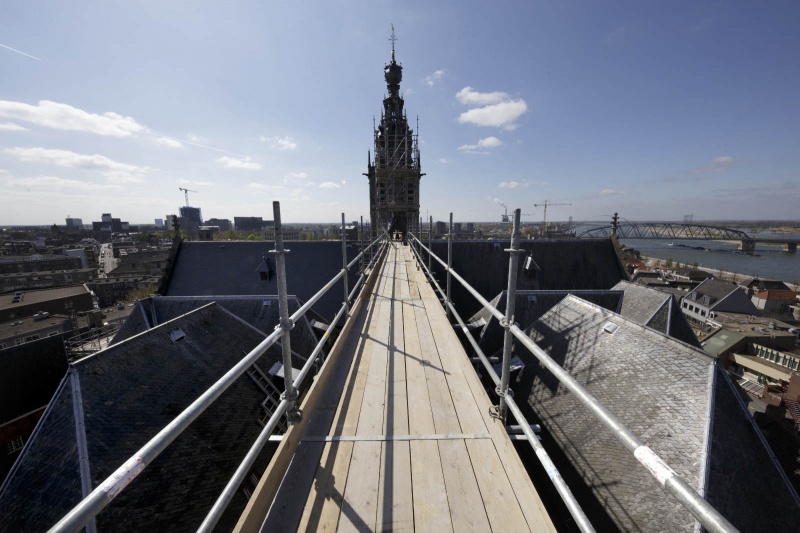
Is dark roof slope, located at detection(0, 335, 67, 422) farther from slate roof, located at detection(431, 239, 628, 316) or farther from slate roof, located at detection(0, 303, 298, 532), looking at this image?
slate roof, located at detection(431, 239, 628, 316)

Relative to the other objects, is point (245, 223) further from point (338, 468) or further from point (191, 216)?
point (338, 468)

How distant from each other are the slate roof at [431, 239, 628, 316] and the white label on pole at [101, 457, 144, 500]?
1597 centimetres

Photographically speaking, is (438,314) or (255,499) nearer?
(255,499)

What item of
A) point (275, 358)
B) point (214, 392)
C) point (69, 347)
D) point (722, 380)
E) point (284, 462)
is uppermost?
point (214, 392)

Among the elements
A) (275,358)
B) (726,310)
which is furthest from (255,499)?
(726,310)

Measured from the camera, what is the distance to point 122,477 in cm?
112

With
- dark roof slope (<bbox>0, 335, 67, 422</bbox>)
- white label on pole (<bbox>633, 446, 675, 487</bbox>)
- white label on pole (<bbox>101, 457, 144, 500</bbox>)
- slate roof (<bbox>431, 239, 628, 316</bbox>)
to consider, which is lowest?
dark roof slope (<bbox>0, 335, 67, 422</bbox>)

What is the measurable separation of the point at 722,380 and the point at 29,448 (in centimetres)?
1132

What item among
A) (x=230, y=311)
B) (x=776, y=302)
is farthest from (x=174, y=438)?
(x=776, y=302)

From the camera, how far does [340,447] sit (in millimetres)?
2549

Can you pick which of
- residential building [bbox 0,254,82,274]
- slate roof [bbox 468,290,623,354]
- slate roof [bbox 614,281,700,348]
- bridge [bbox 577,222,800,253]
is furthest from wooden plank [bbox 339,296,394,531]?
bridge [bbox 577,222,800,253]

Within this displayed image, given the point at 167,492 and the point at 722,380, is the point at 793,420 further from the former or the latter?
the point at 167,492

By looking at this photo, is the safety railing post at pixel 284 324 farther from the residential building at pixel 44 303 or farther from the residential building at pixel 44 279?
the residential building at pixel 44 279

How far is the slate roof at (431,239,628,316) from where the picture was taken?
1752 centimetres
